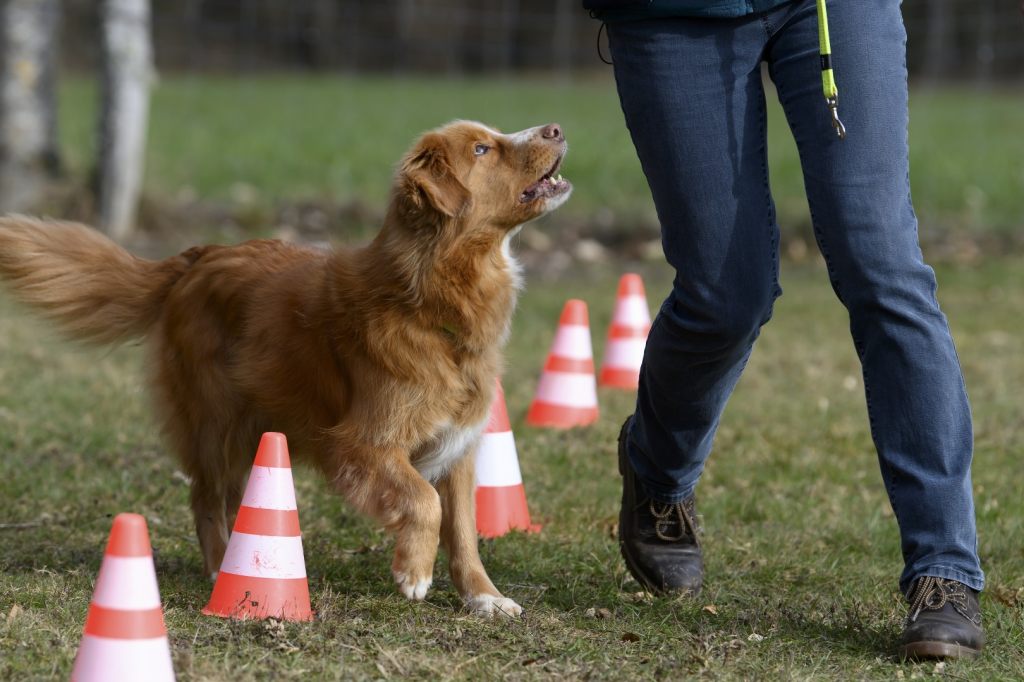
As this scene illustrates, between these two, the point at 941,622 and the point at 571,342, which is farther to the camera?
the point at 571,342

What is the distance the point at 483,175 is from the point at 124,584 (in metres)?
1.75

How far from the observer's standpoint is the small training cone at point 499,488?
4.52 meters

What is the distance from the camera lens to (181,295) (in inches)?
164

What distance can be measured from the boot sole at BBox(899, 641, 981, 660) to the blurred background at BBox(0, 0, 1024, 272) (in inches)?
77.6

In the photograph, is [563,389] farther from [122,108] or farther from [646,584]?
[122,108]

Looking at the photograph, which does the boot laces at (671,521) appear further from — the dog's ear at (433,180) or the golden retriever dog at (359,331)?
the dog's ear at (433,180)

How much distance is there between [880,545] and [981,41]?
24.4 metres

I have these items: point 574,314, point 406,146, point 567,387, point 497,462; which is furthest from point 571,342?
point 406,146

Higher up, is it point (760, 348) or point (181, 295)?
point (181, 295)

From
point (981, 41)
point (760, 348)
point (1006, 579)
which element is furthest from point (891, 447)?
point (981, 41)

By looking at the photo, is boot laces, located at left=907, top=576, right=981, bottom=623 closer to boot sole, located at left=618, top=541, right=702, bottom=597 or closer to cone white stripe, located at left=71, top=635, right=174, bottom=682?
boot sole, located at left=618, top=541, right=702, bottom=597

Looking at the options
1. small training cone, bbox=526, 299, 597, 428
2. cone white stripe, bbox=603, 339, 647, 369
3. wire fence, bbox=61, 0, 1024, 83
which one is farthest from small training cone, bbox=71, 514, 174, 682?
wire fence, bbox=61, 0, 1024, 83

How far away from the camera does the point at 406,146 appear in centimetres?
1062

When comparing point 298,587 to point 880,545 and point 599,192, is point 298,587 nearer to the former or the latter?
point 880,545
